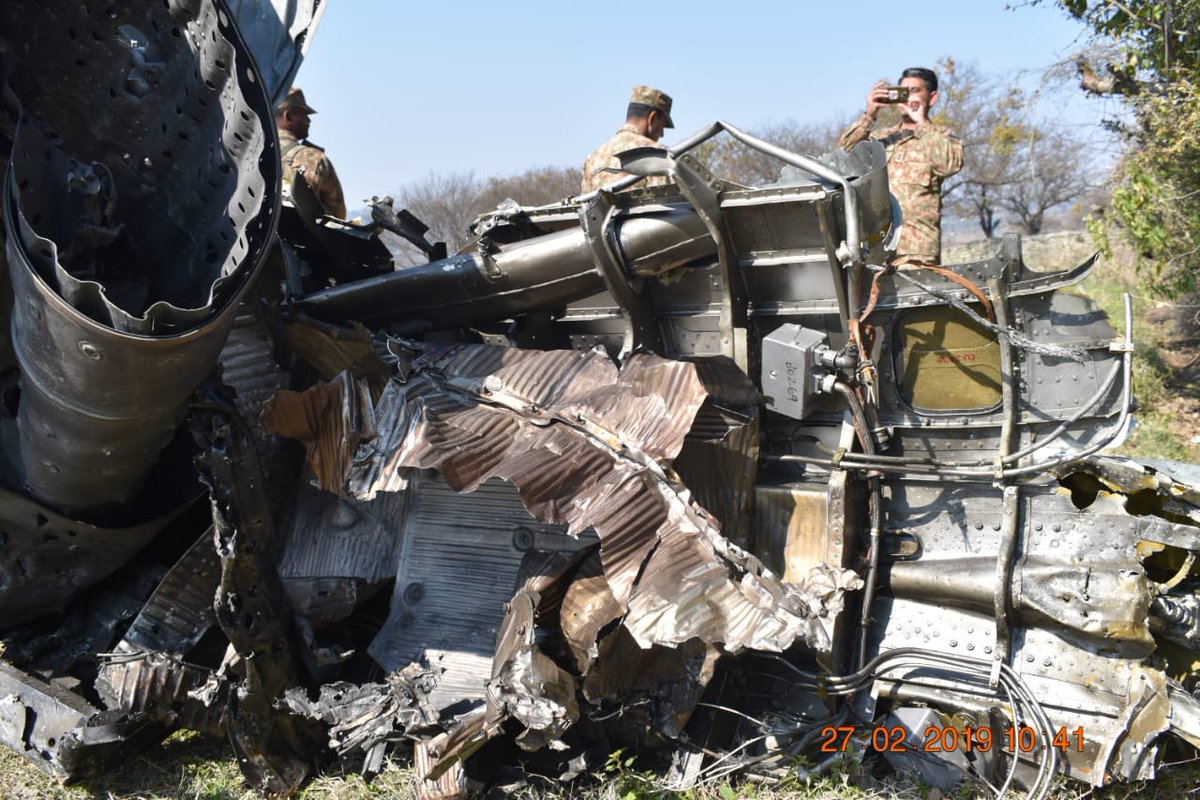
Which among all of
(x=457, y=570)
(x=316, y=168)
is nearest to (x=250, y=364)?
(x=457, y=570)

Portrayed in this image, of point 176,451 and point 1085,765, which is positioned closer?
point 1085,765

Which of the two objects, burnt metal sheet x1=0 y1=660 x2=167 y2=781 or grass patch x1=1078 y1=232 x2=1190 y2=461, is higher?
grass patch x1=1078 y1=232 x2=1190 y2=461

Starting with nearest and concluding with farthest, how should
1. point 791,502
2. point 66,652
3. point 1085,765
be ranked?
point 1085,765, point 791,502, point 66,652

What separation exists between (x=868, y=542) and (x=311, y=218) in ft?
11.3

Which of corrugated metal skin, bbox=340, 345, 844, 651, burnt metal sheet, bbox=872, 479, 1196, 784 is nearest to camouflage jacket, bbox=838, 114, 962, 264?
burnt metal sheet, bbox=872, 479, 1196, 784

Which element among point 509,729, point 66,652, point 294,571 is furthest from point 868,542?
point 66,652

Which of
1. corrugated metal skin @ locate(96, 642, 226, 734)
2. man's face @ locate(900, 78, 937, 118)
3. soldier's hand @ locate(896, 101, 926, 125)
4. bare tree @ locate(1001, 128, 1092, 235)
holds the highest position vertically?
bare tree @ locate(1001, 128, 1092, 235)

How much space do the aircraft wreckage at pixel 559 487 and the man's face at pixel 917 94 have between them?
2.73m

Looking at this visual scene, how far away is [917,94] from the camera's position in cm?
670

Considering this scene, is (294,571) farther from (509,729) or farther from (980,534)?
(980,534)

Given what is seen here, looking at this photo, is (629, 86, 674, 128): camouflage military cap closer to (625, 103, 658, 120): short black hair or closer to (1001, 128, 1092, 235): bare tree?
(625, 103, 658, 120): short black hair

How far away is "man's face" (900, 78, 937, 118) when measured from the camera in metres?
6.66

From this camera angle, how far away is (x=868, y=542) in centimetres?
450

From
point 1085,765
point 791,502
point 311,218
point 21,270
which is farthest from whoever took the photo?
point 311,218
